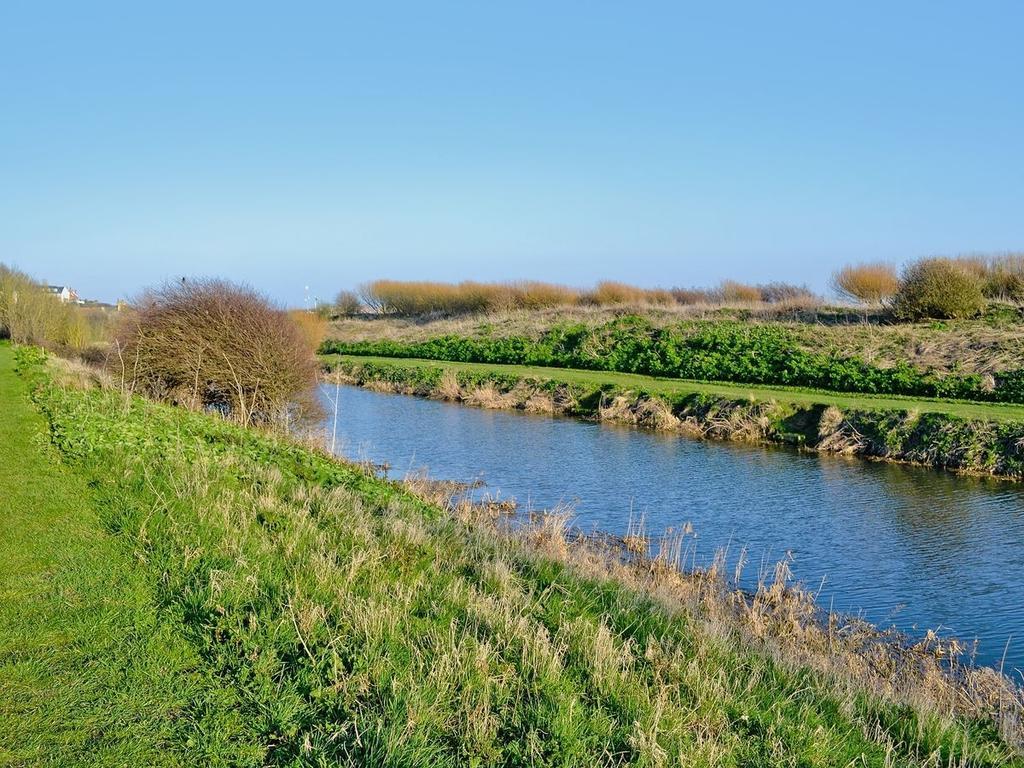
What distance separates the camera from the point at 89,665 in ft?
18.1

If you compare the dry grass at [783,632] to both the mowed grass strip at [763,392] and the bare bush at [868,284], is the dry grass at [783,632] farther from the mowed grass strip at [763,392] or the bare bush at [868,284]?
the bare bush at [868,284]

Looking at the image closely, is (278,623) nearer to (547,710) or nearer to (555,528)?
(547,710)

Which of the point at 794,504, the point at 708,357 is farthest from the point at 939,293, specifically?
the point at 794,504

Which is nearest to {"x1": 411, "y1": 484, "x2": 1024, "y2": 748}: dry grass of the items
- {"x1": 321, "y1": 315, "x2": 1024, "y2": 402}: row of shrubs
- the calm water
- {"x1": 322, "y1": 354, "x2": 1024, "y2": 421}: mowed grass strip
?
the calm water

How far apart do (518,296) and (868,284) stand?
73.1 ft

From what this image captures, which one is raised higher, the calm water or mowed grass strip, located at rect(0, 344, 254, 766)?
mowed grass strip, located at rect(0, 344, 254, 766)

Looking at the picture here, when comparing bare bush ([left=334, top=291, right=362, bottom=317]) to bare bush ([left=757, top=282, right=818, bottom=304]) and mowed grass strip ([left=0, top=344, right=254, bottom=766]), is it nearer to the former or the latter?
bare bush ([left=757, top=282, right=818, bottom=304])

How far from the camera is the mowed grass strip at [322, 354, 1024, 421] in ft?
69.1

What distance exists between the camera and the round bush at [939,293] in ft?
105

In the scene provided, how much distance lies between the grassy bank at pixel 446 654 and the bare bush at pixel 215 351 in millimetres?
8817

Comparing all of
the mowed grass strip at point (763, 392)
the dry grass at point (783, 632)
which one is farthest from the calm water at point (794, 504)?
the mowed grass strip at point (763, 392)

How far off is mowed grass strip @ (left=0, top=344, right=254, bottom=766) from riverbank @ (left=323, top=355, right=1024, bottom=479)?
11494 mm

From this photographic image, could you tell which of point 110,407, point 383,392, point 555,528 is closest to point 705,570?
point 555,528

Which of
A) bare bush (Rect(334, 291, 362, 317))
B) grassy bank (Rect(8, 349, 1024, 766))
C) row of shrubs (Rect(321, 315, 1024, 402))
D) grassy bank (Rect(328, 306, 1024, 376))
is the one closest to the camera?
grassy bank (Rect(8, 349, 1024, 766))
